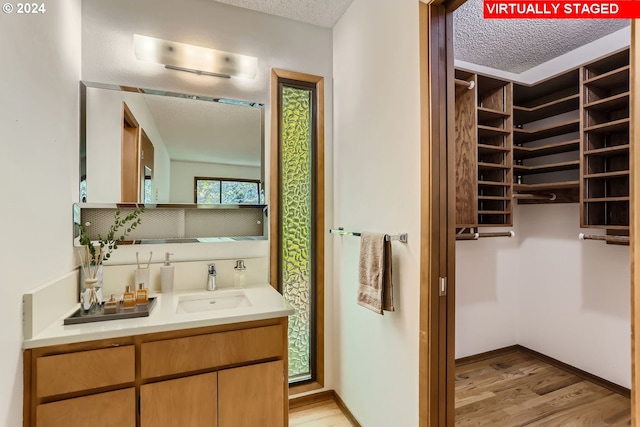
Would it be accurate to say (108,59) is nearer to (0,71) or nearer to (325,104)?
(0,71)

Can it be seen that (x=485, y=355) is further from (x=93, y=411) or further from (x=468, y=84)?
(x=93, y=411)

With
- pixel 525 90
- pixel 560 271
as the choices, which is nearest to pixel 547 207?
pixel 560 271

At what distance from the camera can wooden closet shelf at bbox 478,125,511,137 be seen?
7.88ft

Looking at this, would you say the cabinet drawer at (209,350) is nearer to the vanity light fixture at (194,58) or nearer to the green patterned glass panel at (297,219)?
the green patterned glass panel at (297,219)

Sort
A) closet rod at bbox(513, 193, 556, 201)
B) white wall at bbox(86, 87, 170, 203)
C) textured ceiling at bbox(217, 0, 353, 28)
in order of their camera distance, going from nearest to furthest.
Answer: white wall at bbox(86, 87, 170, 203), textured ceiling at bbox(217, 0, 353, 28), closet rod at bbox(513, 193, 556, 201)

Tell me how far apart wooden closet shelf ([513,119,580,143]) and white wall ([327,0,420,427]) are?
152cm

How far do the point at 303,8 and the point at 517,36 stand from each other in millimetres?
1527

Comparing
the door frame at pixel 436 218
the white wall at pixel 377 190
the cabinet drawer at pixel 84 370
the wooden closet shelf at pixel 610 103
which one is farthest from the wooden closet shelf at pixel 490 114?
the cabinet drawer at pixel 84 370

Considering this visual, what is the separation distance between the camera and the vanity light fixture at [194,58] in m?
1.80

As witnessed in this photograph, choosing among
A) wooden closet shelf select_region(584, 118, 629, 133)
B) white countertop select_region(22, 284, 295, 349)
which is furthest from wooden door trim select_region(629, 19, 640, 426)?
wooden closet shelf select_region(584, 118, 629, 133)

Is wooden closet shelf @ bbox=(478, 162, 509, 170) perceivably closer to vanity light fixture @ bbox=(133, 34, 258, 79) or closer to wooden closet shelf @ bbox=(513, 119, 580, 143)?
wooden closet shelf @ bbox=(513, 119, 580, 143)

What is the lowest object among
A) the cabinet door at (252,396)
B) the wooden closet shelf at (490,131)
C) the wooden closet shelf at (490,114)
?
the cabinet door at (252,396)

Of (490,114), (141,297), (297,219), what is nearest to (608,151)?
(490,114)

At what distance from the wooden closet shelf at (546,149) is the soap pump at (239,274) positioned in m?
2.32
